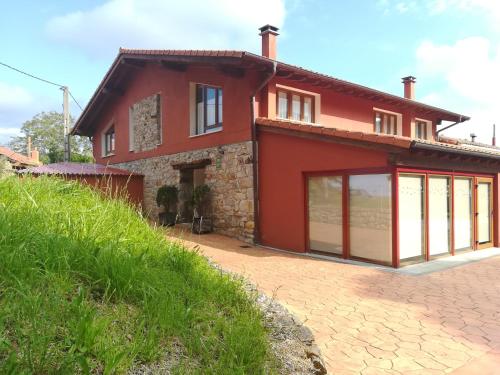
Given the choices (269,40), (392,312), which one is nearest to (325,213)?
(392,312)

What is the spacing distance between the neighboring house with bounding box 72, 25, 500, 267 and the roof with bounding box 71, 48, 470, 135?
5 cm

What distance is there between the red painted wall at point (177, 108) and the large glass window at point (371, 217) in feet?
11.4

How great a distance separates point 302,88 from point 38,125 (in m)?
49.1

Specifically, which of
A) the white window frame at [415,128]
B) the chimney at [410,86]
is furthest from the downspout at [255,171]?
the chimney at [410,86]

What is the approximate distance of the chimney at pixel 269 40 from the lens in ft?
34.8

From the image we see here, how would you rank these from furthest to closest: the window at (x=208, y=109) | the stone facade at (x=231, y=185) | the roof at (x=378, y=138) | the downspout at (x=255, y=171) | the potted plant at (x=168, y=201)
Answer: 1. the potted plant at (x=168, y=201)
2. the window at (x=208, y=109)
3. the stone facade at (x=231, y=185)
4. the downspout at (x=255, y=171)
5. the roof at (x=378, y=138)

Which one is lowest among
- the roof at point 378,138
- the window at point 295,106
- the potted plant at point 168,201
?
the potted plant at point 168,201

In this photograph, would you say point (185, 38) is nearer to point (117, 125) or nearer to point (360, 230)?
point (117, 125)

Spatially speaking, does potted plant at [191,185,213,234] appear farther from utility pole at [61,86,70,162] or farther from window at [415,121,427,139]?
utility pole at [61,86,70,162]

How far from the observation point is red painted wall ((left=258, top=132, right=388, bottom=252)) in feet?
27.4

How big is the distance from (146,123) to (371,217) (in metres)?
10.2

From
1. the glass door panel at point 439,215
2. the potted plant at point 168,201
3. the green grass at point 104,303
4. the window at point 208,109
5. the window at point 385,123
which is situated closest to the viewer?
the green grass at point 104,303

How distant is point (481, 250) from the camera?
381 inches

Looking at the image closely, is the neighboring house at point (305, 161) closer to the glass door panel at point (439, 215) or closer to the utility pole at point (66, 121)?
the glass door panel at point (439, 215)
